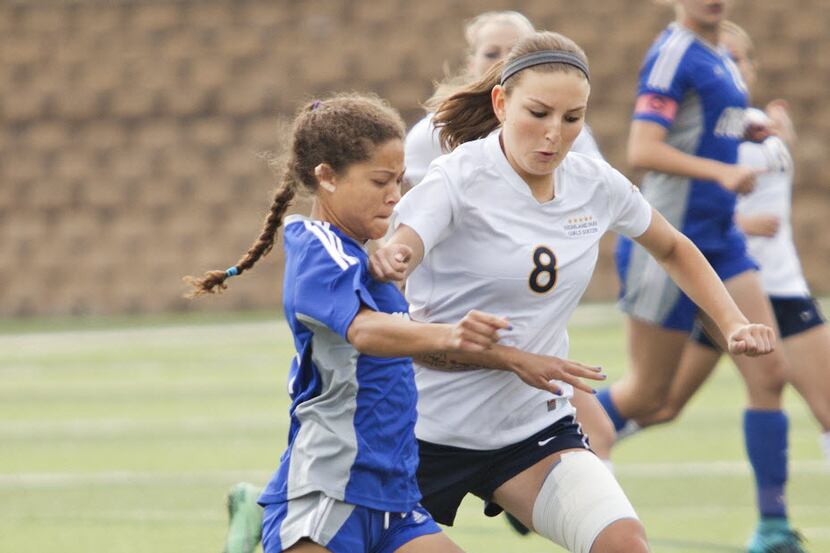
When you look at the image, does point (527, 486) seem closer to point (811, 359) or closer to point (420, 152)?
point (420, 152)

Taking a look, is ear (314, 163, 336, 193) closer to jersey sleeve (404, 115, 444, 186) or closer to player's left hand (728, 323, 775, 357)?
player's left hand (728, 323, 775, 357)

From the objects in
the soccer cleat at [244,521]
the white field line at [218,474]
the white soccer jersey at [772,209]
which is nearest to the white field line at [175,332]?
the white field line at [218,474]

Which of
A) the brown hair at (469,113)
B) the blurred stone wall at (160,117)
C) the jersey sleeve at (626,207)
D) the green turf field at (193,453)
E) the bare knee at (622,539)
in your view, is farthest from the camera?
the blurred stone wall at (160,117)

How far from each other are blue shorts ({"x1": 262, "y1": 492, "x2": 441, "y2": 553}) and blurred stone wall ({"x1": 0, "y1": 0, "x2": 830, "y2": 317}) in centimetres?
1492

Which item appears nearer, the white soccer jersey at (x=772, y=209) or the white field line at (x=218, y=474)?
the white soccer jersey at (x=772, y=209)

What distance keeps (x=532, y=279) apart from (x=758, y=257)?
3.15 metres

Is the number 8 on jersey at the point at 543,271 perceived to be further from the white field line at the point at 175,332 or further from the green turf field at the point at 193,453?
the white field line at the point at 175,332

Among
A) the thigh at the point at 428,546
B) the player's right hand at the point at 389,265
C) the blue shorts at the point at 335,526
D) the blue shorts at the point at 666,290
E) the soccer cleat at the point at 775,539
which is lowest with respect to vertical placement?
the soccer cleat at the point at 775,539

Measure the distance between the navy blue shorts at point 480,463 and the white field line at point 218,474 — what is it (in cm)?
350

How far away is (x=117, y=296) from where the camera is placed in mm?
18906

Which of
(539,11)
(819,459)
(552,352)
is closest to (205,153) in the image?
(539,11)

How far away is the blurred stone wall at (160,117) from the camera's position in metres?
18.9

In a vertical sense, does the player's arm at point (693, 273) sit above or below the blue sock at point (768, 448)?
above

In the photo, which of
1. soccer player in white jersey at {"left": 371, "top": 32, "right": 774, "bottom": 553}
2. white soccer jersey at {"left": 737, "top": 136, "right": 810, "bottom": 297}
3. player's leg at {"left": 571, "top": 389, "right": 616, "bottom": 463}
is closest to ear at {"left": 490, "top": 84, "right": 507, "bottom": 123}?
soccer player in white jersey at {"left": 371, "top": 32, "right": 774, "bottom": 553}
